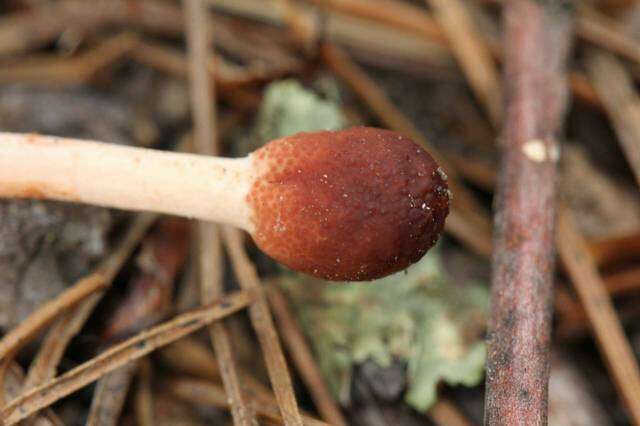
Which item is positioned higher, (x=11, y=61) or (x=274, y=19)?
(x=274, y=19)

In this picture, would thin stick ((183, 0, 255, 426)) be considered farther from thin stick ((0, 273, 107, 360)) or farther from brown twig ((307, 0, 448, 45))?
brown twig ((307, 0, 448, 45))

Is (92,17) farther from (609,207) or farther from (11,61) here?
(609,207)

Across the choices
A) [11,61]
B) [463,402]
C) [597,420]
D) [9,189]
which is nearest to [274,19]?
[11,61]

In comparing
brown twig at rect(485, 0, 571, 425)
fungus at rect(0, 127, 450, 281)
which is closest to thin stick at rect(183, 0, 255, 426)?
fungus at rect(0, 127, 450, 281)

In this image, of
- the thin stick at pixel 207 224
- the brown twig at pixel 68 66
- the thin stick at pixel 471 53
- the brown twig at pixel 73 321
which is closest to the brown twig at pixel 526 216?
the thin stick at pixel 471 53

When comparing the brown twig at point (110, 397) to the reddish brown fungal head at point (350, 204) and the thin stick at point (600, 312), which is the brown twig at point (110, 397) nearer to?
the reddish brown fungal head at point (350, 204)

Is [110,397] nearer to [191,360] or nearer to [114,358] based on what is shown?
[114,358]

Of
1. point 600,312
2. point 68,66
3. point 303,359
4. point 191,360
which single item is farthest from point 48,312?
point 600,312
